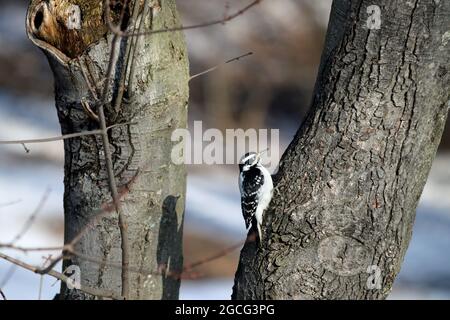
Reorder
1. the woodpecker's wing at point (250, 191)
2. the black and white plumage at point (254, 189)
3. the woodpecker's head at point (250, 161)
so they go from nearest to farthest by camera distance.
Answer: the black and white plumage at point (254, 189), the woodpecker's wing at point (250, 191), the woodpecker's head at point (250, 161)

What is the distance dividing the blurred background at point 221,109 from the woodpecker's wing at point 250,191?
392 cm

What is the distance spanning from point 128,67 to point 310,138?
3.20 ft

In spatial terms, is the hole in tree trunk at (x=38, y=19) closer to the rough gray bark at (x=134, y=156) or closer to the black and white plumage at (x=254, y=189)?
the rough gray bark at (x=134, y=156)

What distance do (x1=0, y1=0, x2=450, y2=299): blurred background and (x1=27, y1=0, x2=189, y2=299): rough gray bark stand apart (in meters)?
5.01

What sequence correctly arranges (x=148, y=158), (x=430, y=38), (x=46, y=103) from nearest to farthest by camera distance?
(x=430, y=38) → (x=148, y=158) → (x=46, y=103)

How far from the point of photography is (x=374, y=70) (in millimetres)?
3619

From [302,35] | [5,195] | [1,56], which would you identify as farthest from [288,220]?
[1,56]

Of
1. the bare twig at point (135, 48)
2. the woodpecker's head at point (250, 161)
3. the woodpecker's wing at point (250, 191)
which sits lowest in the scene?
the woodpecker's wing at point (250, 191)

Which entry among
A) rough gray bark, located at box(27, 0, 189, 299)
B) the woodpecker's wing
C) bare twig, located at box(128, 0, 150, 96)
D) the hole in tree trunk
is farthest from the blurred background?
the hole in tree trunk

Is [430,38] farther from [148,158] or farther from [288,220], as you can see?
[148,158]

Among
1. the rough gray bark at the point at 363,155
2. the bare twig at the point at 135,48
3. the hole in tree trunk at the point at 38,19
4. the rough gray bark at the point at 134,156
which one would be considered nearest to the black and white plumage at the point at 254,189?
the rough gray bark at the point at 363,155

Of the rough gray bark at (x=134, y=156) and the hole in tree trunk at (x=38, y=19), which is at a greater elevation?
the hole in tree trunk at (x=38, y=19)

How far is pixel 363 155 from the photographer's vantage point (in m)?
3.67

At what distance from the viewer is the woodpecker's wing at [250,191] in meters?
4.65
